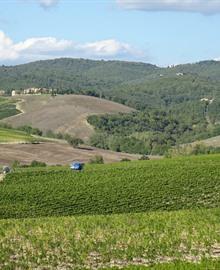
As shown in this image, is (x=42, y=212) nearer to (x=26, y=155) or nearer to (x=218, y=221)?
(x=218, y=221)

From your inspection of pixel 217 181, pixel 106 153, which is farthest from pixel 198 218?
pixel 106 153

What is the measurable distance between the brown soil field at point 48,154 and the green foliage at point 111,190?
155ft

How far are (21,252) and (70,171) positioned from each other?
3889 centimetres

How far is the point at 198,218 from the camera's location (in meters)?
43.8

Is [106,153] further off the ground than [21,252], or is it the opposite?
[21,252]

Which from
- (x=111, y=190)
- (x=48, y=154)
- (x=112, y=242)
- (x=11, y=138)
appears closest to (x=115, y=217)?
(x=112, y=242)

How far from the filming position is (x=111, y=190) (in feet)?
194

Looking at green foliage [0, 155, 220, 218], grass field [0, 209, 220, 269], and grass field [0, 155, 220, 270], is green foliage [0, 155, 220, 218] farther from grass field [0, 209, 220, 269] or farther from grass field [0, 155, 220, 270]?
grass field [0, 209, 220, 269]

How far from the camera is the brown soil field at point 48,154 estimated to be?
391 feet

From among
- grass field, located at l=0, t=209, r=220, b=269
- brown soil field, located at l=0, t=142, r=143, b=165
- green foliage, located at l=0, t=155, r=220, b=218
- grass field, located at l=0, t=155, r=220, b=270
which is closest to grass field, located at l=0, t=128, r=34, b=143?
Result: brown soil field, located at l=0, t=142, r=143, b=165

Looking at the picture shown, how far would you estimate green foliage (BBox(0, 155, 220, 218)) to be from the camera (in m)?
54.0

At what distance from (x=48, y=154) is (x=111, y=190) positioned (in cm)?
7090

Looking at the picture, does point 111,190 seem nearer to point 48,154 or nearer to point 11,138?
point 48,154

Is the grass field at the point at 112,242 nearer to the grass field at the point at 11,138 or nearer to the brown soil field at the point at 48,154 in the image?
the brown soil field at the point at 48,154
